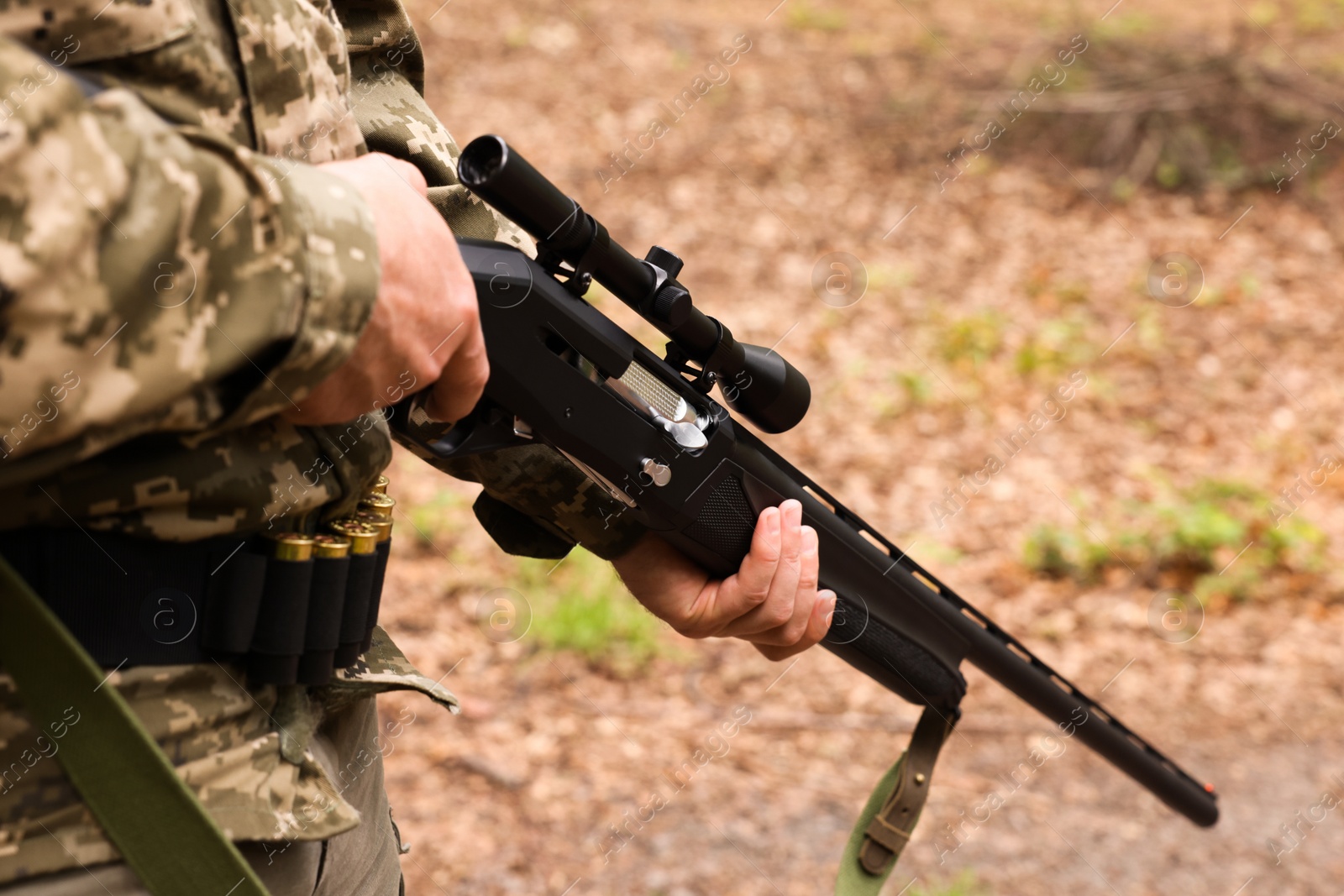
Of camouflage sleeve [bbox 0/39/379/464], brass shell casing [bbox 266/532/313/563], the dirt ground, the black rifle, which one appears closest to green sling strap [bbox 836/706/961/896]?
the black rifle

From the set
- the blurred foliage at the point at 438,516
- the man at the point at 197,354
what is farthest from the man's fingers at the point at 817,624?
the blurred foliage at the point at 438,516

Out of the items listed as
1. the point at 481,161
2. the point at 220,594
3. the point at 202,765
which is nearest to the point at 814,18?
the point at 481,161

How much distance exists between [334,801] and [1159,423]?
6.19 meters

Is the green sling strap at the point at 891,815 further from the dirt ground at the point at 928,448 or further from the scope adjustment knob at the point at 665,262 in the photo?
the scope adjustment knob at the point at 665,262

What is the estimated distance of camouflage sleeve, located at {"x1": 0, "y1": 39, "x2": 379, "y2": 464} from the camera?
3.14ft

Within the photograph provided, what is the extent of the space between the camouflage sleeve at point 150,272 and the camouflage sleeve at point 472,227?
0.68 m

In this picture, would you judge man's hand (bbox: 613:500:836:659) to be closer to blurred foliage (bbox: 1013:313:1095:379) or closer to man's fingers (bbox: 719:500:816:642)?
man's fingers (bbox: 719:500:816:642)

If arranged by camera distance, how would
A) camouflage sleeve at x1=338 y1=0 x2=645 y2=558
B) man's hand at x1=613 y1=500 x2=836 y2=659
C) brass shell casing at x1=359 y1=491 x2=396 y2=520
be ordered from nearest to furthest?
brass shell casing at x1=359 y1=491 x2=396 y2=520 → camouflage sleeve at x1=338 y1=0 x2=645 y2=558 → man's hand at x1=613 y1=500 x2=836 y2=659

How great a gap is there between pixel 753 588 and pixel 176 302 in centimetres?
131

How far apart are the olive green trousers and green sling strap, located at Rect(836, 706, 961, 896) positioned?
1.28m

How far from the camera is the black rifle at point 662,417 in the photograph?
1.64 meters

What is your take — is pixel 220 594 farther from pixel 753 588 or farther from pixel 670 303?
pixel 753 588

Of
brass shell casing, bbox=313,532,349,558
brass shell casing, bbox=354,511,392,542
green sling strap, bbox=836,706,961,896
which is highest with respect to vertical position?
brass shell casing, bbox=313,532,349,558

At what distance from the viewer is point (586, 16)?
10945 millimetres
